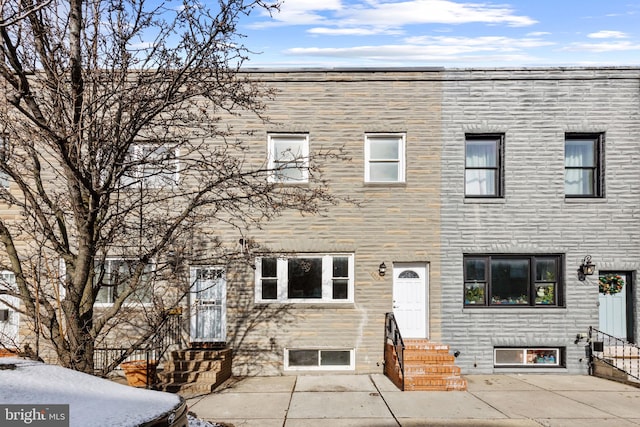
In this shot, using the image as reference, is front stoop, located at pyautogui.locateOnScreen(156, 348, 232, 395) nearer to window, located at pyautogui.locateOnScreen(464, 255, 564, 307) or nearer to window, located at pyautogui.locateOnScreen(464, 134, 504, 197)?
window, located at pyautogui.locateOnScreen(464, 255, 564, 307)

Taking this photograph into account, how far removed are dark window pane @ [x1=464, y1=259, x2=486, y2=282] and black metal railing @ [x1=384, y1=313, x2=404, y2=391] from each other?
A: 7.61 ft

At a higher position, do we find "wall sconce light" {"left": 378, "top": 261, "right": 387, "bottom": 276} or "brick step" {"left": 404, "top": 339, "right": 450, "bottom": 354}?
"wall sconce light" {"left": 378, "top": 261, "right": 387, "bottom": 276}

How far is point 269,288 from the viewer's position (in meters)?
11.0

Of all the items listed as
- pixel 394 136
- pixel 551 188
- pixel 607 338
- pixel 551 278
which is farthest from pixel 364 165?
pixel 607 338

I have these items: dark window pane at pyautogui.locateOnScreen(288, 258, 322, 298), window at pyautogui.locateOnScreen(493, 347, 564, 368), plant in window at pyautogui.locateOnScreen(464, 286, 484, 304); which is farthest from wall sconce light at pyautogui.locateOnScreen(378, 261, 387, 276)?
window at pyautogui.locateOnScreen(493, 347, 564, 368)

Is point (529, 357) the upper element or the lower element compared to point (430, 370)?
lower

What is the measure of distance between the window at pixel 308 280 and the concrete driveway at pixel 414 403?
194 centimetres

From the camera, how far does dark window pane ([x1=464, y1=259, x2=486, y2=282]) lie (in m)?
11.0

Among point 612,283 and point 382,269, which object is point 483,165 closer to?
point 382,269

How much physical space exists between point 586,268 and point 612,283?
111cm

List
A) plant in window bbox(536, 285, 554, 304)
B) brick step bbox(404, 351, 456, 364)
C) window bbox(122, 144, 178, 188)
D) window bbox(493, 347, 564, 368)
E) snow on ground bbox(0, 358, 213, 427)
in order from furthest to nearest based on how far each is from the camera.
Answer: plant in window bbox(536, 285, 554, 304) < window bbox(493, 347, 564, 368) < brick step bbox(404, 351, 456, 364) < window bbox(122, 144, 178, 188) < snow on ground bbox(0, 358, 213, 427)

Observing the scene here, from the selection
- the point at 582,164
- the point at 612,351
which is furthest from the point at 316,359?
the point at 582,164

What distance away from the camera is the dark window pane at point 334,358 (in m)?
10.7

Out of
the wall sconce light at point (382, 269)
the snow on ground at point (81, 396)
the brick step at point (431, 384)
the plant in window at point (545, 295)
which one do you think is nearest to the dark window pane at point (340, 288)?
the wall sconce light at point (382, 269)
